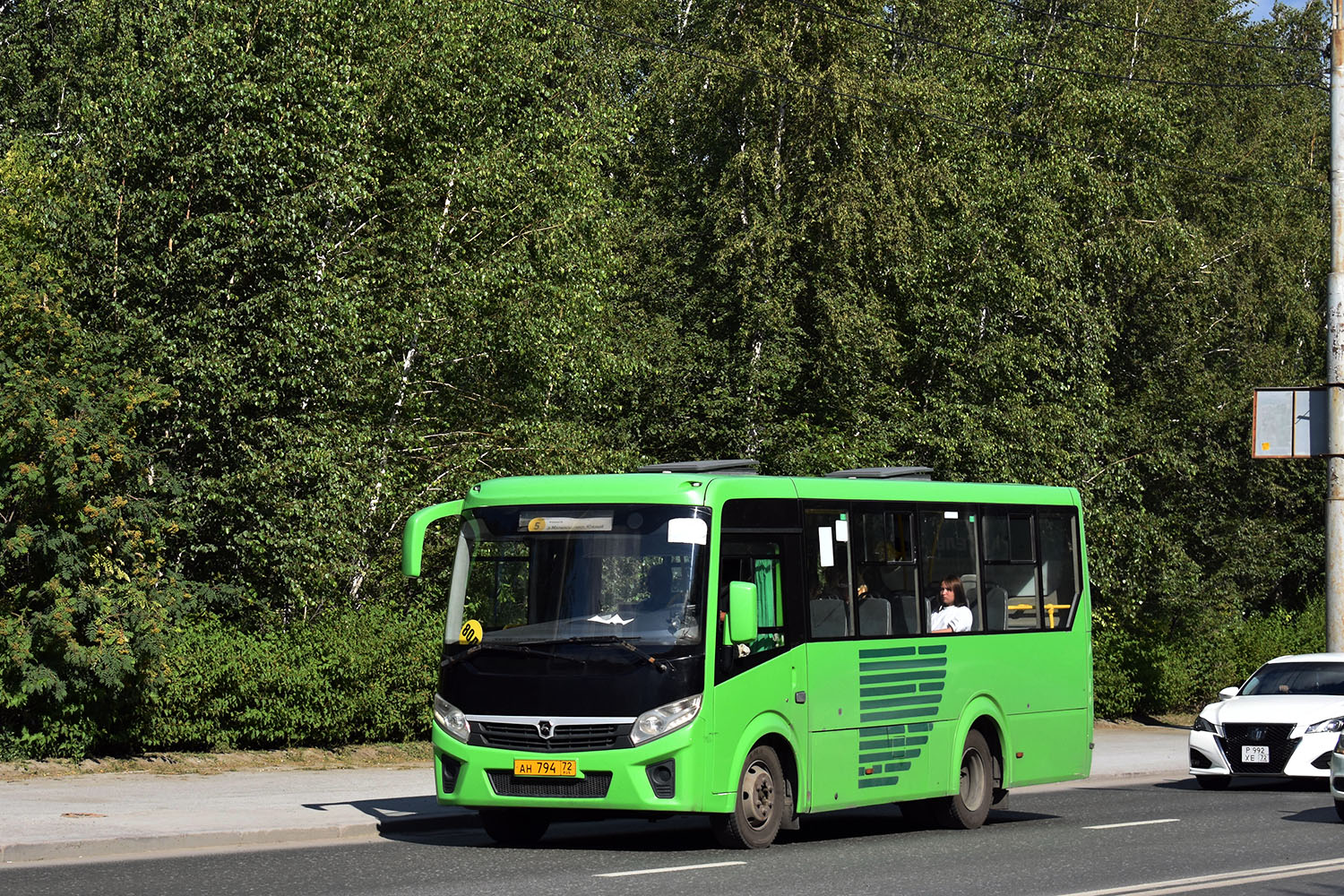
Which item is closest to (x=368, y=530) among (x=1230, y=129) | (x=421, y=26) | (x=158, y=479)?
(x=158, y=479)

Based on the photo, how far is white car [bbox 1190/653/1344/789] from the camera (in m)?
21.1

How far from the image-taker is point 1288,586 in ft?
171

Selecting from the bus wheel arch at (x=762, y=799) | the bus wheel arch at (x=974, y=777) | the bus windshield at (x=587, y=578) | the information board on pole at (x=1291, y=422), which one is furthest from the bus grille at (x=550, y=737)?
the information board on pole at (x=1291, y=422)

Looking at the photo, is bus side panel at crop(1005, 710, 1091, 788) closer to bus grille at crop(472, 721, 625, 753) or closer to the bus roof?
the bus roof

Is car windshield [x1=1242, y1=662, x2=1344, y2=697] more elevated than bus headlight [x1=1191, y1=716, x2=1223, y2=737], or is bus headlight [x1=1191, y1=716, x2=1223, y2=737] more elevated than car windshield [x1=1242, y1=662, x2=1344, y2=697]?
car windshield [x1=1242, y1=662, x2=1344, y2=697]

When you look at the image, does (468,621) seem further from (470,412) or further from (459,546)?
(470,412)

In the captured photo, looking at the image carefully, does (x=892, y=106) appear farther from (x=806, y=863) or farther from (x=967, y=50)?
(x=806, y=863)

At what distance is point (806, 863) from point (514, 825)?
8.46ft

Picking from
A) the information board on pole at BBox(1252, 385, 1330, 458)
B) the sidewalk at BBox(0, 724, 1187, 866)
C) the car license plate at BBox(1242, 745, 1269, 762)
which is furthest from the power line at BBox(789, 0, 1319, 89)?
the sidewalk at BBox(0, 724, 1187, 866)

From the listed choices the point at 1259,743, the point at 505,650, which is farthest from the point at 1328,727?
the point at 505,650

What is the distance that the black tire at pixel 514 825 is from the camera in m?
14.2

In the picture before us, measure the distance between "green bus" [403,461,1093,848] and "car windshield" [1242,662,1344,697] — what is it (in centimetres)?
782

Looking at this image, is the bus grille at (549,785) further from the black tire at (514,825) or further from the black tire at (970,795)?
the black tire at (970,795)

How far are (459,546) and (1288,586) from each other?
42.5 meters
